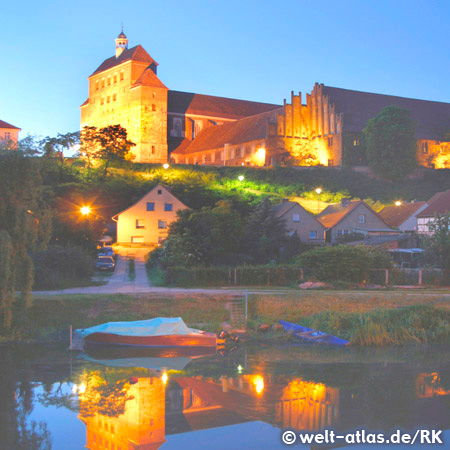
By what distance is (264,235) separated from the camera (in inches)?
1809

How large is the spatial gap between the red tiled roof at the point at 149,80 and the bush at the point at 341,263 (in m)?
62.4

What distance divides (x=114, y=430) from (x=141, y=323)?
9932 mm

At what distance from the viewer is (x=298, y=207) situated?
55781mm

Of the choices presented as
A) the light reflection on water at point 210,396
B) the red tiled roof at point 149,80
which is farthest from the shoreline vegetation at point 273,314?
the red tiled roof at point 149,80

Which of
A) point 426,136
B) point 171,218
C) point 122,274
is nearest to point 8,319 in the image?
point 122,274

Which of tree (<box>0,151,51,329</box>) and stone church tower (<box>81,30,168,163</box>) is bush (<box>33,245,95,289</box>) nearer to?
tree (<box>0,151,51,329</box>)

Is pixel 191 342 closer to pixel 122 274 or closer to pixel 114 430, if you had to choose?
pixel 114 430

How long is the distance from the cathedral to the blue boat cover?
57.3 metres

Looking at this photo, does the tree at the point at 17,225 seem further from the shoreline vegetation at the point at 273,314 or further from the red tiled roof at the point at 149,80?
the red tiled roof at the point at 149,80

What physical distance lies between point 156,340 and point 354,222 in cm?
3566

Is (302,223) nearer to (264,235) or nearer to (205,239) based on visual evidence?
(264,235)

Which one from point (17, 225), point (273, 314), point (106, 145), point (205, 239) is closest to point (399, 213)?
point (205, 239)

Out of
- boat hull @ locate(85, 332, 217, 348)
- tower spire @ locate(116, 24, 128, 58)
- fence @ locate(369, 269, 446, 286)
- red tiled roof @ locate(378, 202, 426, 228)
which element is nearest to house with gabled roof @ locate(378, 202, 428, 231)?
red tiled roof @ locate(378, 202, 426, 228)

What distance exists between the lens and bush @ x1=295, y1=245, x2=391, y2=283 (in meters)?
36.1
